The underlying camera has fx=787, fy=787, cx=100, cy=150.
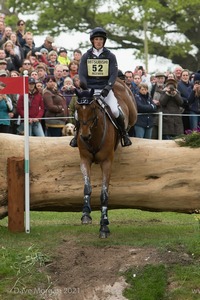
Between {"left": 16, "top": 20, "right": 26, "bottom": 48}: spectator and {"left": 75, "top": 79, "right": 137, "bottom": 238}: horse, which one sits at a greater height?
{"left": 16, "top": 20, "right": 26, "bottom": 48}: spectator

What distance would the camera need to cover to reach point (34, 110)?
53.8 feet

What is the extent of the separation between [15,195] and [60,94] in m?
5.24

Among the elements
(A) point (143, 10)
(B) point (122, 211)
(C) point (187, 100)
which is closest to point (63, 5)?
(A) point (143, 10)

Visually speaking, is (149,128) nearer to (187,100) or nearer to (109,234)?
(187,100)

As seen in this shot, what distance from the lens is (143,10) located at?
32.9m

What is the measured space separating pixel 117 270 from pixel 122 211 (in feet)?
18.3

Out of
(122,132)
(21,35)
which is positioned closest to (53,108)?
(21,35)

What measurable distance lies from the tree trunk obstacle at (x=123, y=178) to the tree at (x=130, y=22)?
2116 centimetres

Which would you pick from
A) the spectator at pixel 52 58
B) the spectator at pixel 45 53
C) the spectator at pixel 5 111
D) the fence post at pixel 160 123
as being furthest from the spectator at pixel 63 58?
the spectator at pixel 5 111

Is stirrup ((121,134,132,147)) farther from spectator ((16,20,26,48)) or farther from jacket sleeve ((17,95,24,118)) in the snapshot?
spectator ((16,20,26,48))

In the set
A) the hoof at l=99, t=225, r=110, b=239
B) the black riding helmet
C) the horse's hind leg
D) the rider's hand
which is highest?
the black riding helmet

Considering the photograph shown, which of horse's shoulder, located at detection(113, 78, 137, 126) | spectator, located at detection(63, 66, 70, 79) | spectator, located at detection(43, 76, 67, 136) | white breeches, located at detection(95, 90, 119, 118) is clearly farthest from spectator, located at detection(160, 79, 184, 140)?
white breeches, located at detection(95, 90, 119, 118)

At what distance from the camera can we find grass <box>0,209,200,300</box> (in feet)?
31.2

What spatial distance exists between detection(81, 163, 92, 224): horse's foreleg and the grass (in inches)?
11.7
